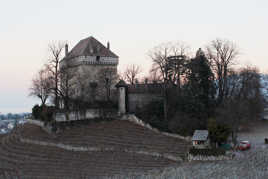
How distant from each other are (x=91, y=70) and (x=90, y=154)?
20.3 m

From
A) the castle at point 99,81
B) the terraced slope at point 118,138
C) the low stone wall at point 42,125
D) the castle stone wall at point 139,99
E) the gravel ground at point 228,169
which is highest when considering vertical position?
the castle at point 99,81

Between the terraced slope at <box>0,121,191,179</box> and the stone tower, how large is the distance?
863 centimetres

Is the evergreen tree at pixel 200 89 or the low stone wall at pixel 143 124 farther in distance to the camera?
the evergreen tree at pixel 200 89

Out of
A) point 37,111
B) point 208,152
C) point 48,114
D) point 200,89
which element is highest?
point 200,89

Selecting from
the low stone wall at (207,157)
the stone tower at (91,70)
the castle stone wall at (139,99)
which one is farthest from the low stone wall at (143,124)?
the stone tower at (91,70)

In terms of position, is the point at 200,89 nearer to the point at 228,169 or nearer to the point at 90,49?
the point at 228,169

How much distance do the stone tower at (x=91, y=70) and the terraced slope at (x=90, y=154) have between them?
8.63 m

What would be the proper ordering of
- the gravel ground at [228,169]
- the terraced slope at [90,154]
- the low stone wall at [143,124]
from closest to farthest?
the gravel ground at [228,169]
the terraced slope at [90,154]
the low stone wall at [143,124]

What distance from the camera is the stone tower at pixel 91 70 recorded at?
45.4m

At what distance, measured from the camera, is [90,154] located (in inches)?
1128

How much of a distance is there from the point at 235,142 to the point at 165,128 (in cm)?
763

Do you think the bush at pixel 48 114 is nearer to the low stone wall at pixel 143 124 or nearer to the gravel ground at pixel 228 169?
the low stone wall at pixel 143 124

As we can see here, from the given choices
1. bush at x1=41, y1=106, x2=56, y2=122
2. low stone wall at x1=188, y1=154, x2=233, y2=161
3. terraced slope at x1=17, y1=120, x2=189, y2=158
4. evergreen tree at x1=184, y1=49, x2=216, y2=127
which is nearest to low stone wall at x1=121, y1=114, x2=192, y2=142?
terraced slope at x1=17, y1=120, x2=189, y2=158

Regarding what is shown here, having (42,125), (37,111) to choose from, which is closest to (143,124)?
(42,125)
